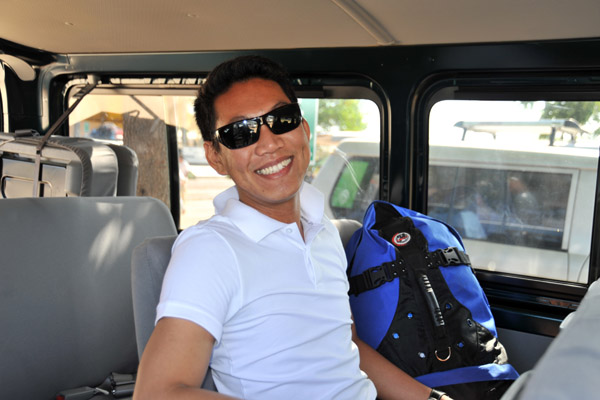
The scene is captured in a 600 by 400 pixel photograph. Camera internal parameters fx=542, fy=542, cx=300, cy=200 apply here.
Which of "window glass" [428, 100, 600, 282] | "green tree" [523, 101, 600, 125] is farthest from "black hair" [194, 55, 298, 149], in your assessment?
"green tree" [523, 101, 600, 125]

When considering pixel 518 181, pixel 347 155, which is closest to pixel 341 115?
pixel 347 155

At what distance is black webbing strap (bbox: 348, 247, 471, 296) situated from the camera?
2.12 m

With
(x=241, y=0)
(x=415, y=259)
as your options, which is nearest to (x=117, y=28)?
(x=241, y=0)

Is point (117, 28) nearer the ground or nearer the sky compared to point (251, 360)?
nearer the sky

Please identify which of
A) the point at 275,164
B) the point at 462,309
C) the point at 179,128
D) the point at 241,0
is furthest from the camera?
the point at 179,128

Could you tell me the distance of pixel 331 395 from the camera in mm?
1491

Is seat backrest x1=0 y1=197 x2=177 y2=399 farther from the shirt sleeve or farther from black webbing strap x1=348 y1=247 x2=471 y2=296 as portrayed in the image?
black webbing strap x1=348 y1=247 x2=471 y2=296

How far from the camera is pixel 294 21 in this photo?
7.39 feet

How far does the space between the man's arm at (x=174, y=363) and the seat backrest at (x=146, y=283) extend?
0.32 meters

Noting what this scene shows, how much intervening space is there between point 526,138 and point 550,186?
26 cm

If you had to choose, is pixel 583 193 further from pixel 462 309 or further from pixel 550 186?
pixel 462 309

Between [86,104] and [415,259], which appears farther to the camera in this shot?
[86,104]

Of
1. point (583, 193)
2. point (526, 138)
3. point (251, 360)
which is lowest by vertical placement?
point (251, 360)

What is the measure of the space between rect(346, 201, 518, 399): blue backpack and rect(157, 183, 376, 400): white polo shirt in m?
0.47
